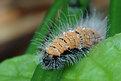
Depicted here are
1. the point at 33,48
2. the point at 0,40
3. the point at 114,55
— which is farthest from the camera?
the point at 0,40

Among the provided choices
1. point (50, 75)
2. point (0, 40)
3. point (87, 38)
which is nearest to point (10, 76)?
point (50, 75)

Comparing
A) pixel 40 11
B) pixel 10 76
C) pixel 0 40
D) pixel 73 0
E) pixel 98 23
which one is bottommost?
pixel 0 40

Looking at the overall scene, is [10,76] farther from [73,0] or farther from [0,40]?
[0,40]

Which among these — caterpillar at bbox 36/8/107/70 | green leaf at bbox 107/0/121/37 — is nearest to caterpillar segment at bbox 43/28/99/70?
caterpillar at bbox 36/8/107/70

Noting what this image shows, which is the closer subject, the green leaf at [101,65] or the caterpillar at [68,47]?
the green leaf at [101,65]

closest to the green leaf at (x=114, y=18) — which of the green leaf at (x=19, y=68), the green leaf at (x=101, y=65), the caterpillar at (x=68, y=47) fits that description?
the caterpillar at (x=68, y=47)

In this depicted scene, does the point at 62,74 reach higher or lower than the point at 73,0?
lower

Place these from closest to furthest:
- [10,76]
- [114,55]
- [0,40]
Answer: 1. [114,55]
2. [10,76]
3. [0,40]

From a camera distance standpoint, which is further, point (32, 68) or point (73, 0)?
point (73, 0)

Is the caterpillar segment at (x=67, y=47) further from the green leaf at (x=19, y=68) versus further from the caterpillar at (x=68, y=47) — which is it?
the green leaf at (x=19, y=68)
